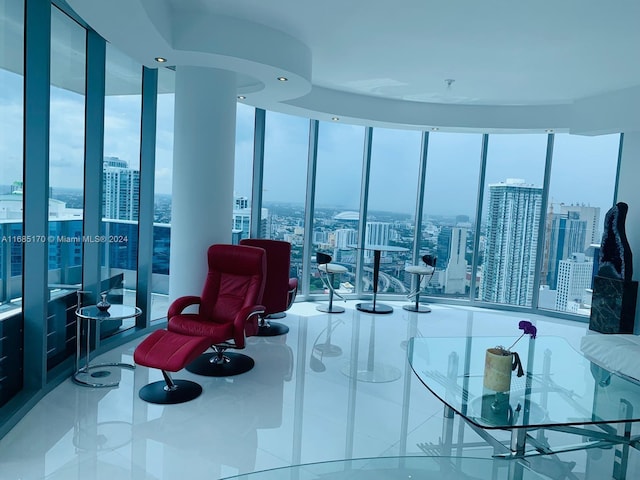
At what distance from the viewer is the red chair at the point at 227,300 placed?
4.07m

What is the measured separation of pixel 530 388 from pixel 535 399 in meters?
0.18

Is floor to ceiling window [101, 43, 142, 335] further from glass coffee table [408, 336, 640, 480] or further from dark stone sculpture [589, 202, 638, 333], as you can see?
dark stone sculpture [589, 202, 638, 333]

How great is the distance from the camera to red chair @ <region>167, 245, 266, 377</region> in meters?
4.07

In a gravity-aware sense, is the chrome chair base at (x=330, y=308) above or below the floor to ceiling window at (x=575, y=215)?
below

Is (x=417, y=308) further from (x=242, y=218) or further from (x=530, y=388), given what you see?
(x=530, y=388)

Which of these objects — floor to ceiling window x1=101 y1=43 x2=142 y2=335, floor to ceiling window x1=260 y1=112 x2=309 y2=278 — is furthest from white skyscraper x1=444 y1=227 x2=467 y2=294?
floor to ceiling window x1=101 y1=43 x2=142 y2=335

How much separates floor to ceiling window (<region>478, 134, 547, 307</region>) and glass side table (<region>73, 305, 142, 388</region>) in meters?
5.81

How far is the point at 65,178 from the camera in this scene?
12.7 ft

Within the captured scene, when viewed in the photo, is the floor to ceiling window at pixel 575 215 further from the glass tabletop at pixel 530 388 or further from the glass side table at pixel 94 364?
the glass side table at pixel 94 364

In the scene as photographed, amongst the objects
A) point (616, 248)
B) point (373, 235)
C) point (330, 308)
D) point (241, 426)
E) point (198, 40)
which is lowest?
point (241, 426)

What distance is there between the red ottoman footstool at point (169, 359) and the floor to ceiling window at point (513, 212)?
555 cm

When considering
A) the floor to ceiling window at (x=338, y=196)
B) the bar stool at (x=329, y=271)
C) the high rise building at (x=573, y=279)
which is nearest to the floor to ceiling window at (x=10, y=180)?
the bar stool at (x=329, y=271)

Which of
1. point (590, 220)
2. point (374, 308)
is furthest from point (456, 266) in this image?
point (590, 220)

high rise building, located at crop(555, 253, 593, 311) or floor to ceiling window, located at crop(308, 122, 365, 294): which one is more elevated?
floor to ceiling window, located at crop(308, 122, 365, 294)
